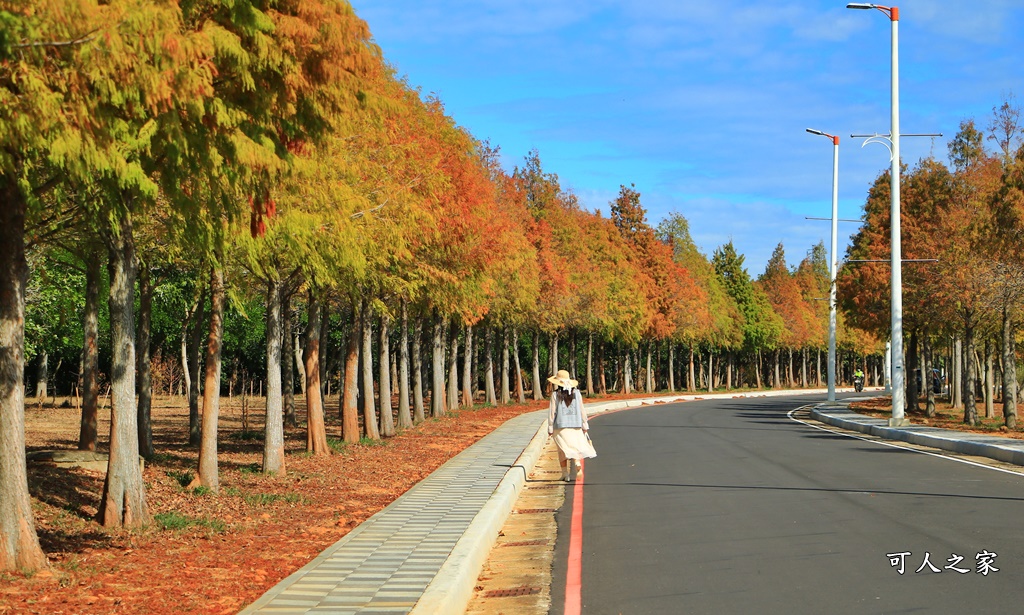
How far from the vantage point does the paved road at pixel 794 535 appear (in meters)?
7.97

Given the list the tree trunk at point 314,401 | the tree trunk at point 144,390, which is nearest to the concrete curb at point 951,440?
the tree trunk at point 314,401

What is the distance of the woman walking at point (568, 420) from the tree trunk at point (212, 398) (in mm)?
5214

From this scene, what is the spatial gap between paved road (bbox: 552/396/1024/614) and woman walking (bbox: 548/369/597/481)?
2.06 feet

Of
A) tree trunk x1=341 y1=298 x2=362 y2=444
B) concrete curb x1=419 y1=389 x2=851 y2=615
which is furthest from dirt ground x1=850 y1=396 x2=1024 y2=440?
concrete curb x1=419 y1=389 x2=851 y2=615

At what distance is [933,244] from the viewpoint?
1415 inches

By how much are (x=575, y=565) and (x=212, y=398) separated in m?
7.95

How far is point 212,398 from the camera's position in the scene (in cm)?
1567

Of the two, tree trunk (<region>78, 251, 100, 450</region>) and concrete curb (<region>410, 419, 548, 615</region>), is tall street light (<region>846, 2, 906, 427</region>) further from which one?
tree trunk (<region>78, 251, 100, 450</region>)

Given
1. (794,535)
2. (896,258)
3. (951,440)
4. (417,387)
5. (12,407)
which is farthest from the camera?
(417,387)

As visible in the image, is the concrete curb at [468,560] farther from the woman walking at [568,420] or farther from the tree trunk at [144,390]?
the tree trunk at [144,390]

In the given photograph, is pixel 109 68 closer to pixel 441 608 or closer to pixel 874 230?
pixel 441 608

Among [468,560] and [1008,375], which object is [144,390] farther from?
[1008,375]

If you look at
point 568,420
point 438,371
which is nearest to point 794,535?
point 568,420

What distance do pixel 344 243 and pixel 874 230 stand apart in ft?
114
